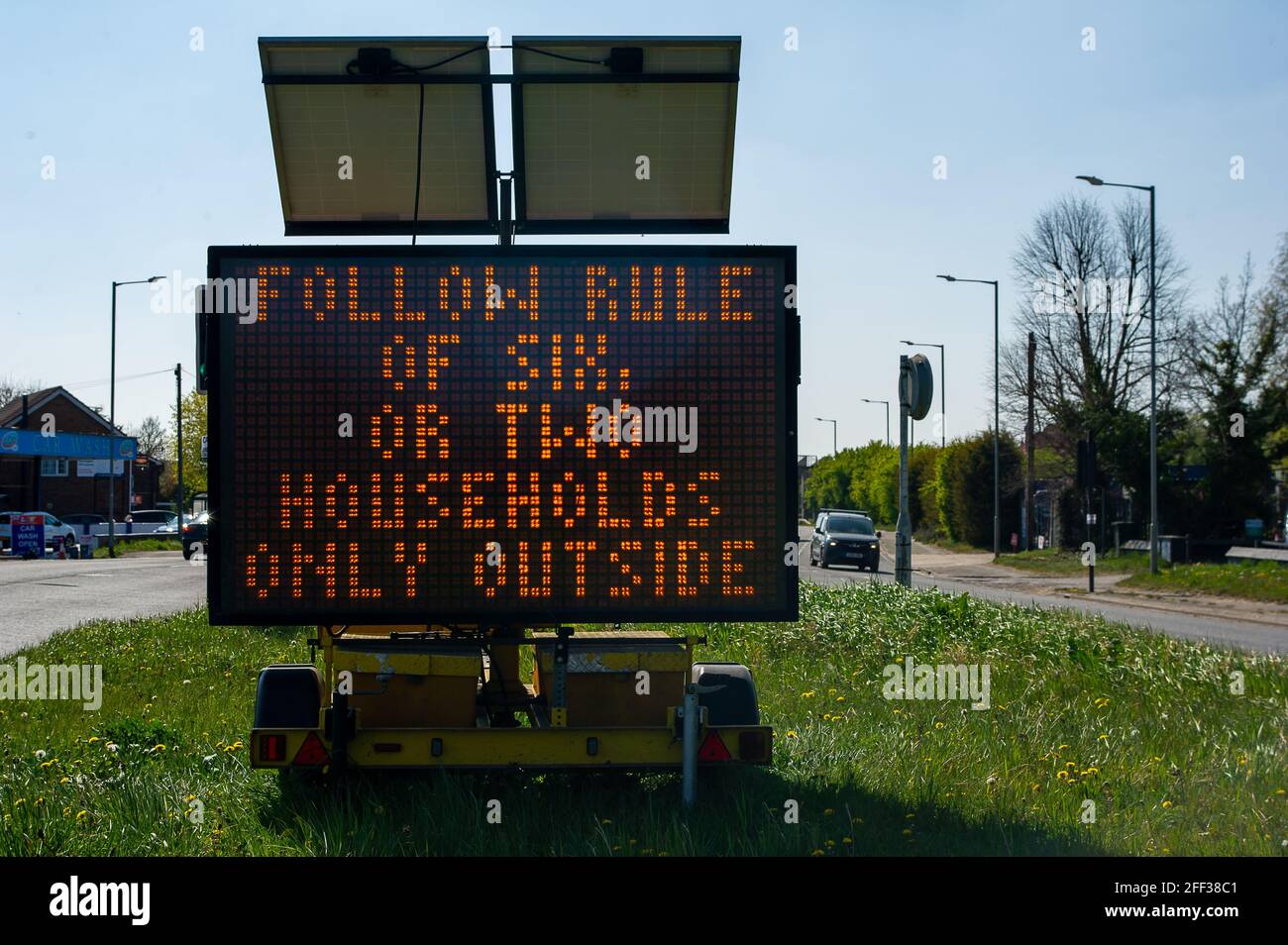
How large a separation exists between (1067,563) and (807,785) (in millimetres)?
37408

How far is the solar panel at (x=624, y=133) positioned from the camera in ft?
19.9

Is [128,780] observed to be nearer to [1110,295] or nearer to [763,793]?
[763,793]

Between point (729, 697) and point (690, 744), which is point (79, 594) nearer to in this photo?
point (729, 697)

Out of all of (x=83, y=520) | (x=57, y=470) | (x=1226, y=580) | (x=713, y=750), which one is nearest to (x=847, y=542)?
(x=1226, y=580)

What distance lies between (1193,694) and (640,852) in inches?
223

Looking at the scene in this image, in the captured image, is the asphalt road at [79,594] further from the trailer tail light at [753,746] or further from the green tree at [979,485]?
the green tree at [979,485]

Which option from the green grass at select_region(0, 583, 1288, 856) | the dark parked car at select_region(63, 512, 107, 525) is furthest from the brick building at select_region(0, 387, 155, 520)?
the green grass at select_region(0, 583, 1288, 856)

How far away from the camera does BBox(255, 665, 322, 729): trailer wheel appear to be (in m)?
6.29

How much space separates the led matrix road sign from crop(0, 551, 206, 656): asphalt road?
9.95 metres

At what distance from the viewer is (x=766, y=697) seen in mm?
9789

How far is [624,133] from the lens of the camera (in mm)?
6188

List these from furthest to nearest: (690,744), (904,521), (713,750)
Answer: (904,521), (713,750), (690,744)

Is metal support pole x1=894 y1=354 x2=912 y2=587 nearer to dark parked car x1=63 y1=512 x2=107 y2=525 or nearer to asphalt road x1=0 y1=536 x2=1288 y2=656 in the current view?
asphalt road x1=0 y1=536 x2=1288 y2=656
